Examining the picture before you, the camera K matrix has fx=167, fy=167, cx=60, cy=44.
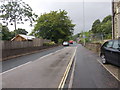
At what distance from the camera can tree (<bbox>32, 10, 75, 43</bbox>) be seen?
57.2 meters

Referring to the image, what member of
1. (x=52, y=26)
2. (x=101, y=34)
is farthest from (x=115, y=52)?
(x=52, y=26)

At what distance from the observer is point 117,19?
20.0 metres

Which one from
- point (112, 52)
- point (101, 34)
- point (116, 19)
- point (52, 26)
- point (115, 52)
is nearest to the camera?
point (115, 52)

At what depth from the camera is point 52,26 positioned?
186 ft

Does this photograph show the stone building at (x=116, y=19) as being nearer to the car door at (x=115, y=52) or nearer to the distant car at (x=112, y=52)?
the distant car at (x=112, y=52)

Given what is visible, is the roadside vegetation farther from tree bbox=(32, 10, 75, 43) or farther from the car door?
the car door

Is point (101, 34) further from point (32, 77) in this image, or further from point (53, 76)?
point (32, 77)

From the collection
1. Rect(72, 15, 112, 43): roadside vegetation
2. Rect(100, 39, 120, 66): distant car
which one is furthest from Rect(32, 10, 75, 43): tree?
Rect(100, 39, 120, 66): distant car

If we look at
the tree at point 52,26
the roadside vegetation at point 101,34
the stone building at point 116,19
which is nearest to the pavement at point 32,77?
the stone building at point 116,19

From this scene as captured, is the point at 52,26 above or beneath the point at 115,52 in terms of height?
above

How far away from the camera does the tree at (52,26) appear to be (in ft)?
188

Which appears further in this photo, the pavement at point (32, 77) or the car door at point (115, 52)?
the car door at point (115, 52)

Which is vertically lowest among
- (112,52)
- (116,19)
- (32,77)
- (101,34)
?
(32,77)

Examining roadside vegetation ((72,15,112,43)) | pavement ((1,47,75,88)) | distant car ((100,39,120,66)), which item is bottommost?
pavement ((1,47,75,88))
